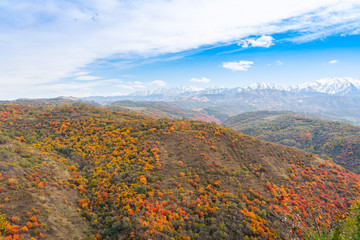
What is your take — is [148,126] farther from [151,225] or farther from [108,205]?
[151,225]

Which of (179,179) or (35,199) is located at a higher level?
(35,199)

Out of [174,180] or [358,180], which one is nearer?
[174,180]

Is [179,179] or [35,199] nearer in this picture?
[35,199]

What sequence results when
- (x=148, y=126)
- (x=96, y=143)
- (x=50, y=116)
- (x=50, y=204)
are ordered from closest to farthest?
(x=50, y=204) → (x=96, y=143) → (x=148, y=126) → (x=50, y=116)

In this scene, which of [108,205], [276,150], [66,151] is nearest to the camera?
[108,205]

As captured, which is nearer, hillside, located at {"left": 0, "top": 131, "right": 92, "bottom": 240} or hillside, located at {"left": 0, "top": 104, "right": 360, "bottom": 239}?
hillside, located at {"left": 0, "top": 131, "right": 92, "bottom": 240}

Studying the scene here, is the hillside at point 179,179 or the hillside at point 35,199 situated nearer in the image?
the hillside at point 35,199

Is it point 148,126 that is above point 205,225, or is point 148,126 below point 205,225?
above

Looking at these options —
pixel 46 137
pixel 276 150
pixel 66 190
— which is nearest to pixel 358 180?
pixel 276 150
